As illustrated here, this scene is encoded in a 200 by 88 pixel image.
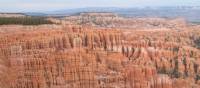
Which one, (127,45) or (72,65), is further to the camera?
(127,45)

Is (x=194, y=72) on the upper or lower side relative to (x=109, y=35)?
lower

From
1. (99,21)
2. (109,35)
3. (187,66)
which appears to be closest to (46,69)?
(109,35)

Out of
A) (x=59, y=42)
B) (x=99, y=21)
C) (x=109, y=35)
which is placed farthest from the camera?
(x=99, y=21)

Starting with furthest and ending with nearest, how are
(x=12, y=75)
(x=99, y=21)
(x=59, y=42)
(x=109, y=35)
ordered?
(x=99, y=21) < (x=109, y=35) < (x=59, y=42) < (x=12, y=75)

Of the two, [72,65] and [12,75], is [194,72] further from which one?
[12,75]

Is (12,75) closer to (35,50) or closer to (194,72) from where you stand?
(35,50)

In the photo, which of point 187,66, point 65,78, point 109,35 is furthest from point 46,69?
point 187,66
